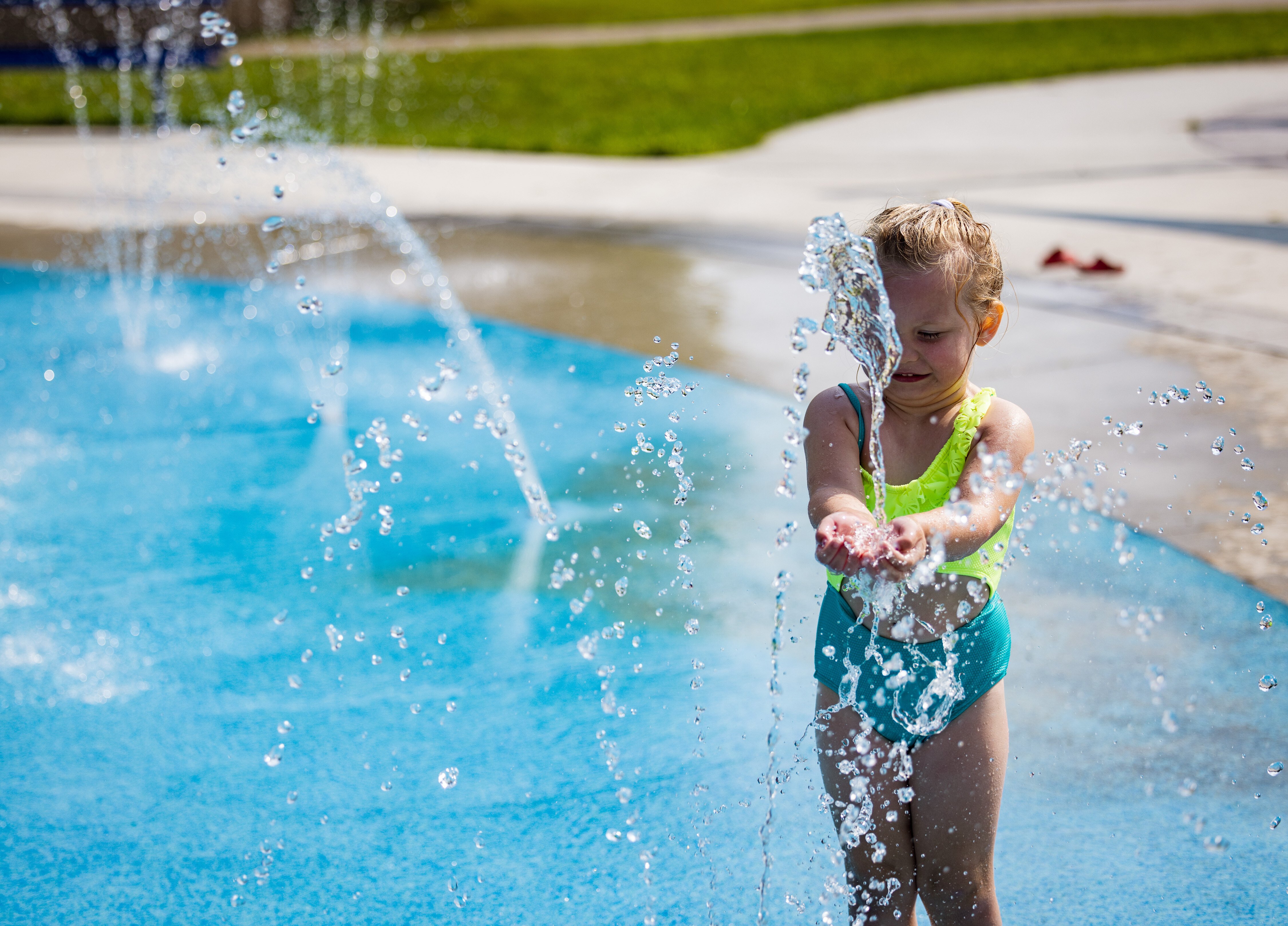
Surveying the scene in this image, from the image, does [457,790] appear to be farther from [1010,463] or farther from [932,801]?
[1010,463]

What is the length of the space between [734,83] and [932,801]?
12243mm

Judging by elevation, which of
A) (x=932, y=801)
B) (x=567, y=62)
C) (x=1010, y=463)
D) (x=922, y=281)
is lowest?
(x=567, y=62)

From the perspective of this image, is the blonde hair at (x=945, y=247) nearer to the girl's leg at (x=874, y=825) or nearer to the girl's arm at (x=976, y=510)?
the girl's arm at (x=976, y=510)

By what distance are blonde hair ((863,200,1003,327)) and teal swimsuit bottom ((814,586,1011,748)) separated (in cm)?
49

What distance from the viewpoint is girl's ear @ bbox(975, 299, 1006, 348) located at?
1.96 metres

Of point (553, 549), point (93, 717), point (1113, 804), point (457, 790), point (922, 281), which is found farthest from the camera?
point (553, 549)

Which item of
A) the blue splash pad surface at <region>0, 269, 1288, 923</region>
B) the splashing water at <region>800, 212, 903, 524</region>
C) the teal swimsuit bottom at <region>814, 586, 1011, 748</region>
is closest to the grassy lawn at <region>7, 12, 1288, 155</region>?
the blue splash pad surface at <region>0, 269, 1288, 923</region>

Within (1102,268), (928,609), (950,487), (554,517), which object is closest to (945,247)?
(950,487)

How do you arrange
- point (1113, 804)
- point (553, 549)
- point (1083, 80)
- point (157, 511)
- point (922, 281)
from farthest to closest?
point (1083, 80)
point (157, 511)
point (553, 549)
point (1113, 804)
point (922, 281)

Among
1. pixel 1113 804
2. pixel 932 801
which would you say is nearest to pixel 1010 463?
pixel 932 801

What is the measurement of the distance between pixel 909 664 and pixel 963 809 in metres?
0.23

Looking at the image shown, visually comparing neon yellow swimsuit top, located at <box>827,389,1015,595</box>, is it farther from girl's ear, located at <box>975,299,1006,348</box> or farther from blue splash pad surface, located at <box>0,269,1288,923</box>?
blue splash pad surface, located at <box>0,269,1288,923</box>

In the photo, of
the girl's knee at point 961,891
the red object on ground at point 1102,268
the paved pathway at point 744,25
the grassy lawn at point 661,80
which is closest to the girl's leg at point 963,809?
the girl's knee at point 961,891

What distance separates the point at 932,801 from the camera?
1.89 metres
